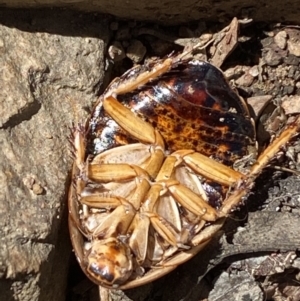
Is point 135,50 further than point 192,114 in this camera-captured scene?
Yes

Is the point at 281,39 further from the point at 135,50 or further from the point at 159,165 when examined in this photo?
the point at 159,165

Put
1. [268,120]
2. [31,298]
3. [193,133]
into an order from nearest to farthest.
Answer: [31,298]
[193,133]
[268,120]

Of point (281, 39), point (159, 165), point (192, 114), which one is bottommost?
point (159, 165)

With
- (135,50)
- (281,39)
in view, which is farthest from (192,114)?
(281,39)

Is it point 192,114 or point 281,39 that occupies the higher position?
point 281,39

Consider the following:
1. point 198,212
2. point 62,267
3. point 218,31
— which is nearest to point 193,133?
point 198,212

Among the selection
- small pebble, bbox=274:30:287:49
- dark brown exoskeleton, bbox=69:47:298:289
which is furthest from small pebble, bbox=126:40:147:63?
small pebble, bbox=274:30:287:49

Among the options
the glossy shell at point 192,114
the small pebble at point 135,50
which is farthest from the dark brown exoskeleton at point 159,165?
the small pebble at point 135,50

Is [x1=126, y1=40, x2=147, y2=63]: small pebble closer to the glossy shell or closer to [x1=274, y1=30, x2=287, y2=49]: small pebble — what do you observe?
the glossy shell

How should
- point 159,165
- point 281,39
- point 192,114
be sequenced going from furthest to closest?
point 281,39 < point 159,165 < point 192,114

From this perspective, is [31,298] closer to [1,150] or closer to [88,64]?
[1,150]

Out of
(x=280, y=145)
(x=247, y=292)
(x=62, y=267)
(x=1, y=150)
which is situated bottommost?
(x=247, y=292)
